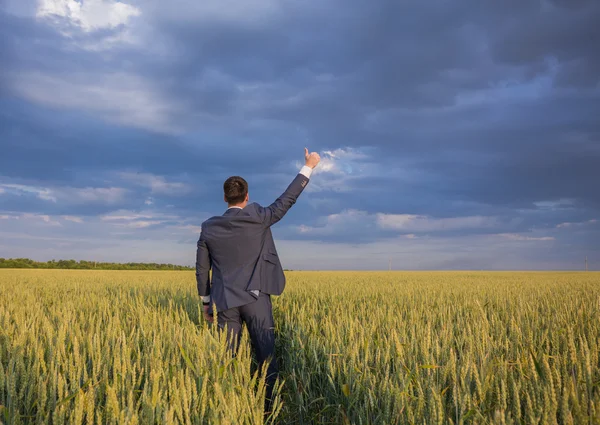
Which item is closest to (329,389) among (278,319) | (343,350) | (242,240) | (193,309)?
(343,350)

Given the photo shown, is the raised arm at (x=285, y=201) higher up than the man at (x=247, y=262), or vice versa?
the raised arm at (x=285, y=201)

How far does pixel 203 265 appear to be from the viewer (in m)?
4.84

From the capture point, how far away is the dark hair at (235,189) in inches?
185

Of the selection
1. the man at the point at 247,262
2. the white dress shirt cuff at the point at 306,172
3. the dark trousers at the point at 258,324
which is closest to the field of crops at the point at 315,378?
the dark trousers at the point at 258,324

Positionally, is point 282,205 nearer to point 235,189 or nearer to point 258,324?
point 235,189

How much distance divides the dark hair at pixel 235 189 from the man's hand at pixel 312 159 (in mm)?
736

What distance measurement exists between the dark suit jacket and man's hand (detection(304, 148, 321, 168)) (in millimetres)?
168

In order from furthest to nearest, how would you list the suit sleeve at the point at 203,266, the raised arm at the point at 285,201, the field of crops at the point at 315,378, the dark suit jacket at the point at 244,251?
the suit sleeve at the point at 203,266, the raised arm at the point at 285,201, the dark suit jacket at the point at 244,251, the field of crops at the point at 315,378

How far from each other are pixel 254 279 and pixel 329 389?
4.46ft

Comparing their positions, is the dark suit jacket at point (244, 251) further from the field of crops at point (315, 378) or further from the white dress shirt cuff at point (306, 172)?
the field of crops at point (315, 378)

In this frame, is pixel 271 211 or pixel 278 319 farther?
pixel 278 319

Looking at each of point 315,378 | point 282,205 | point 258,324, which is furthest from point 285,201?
point 315,378

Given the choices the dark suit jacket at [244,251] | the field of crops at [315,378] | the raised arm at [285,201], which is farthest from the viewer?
the raised arm at [285,201]

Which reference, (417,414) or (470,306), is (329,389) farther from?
(470,306)
